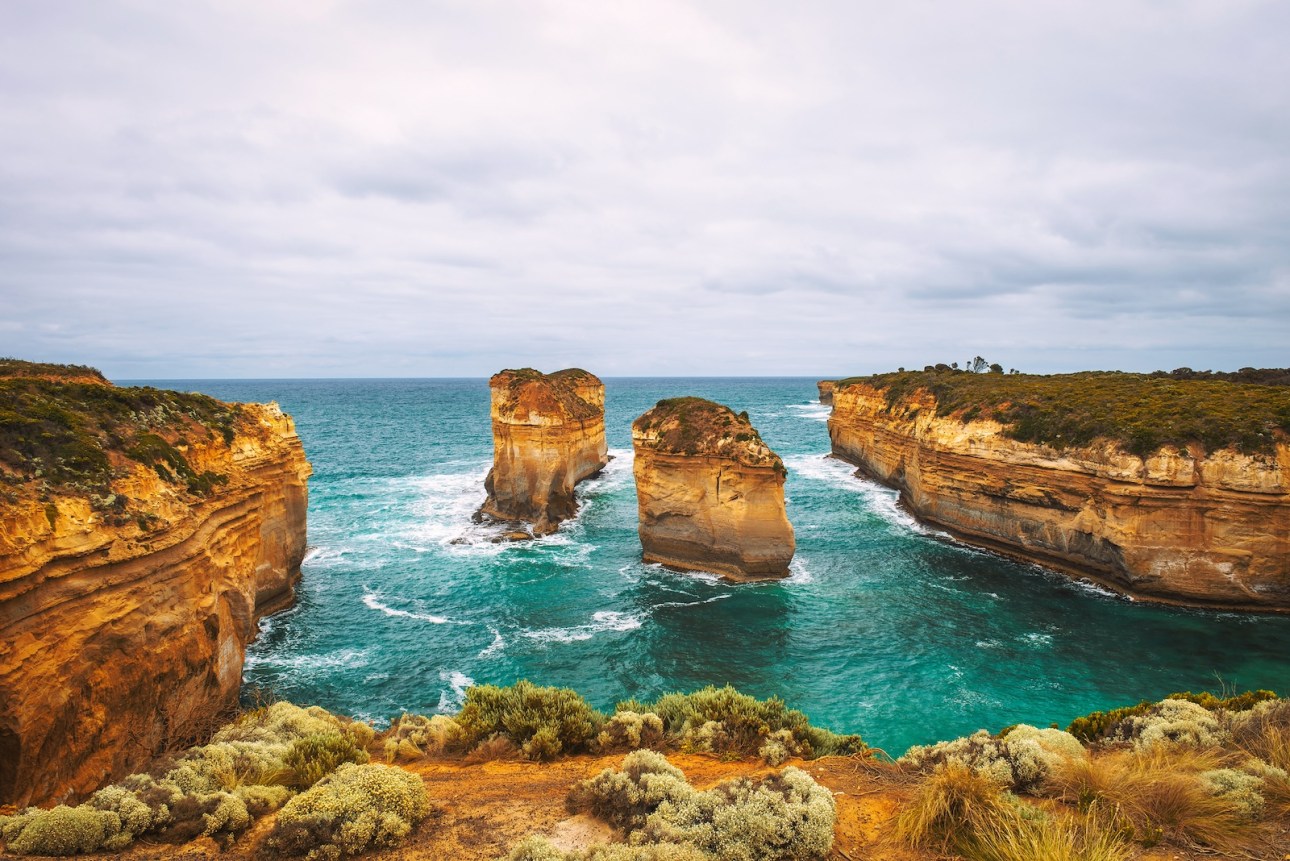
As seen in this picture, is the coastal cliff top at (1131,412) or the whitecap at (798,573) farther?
the whitecap at (798,573)

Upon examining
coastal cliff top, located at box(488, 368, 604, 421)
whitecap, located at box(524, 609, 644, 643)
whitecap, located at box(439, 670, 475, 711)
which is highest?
coastal cliff top, located at box(488, 368, 604, 421)

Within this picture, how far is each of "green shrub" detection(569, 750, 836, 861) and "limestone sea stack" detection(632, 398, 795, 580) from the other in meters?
19.6

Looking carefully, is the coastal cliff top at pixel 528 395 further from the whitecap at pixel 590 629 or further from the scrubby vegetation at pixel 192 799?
the scrubby vegetation at pixel 192 799

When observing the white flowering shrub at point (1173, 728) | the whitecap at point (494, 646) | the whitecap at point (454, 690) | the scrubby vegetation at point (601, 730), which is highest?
the white flowering shrub at point (1173, 728)

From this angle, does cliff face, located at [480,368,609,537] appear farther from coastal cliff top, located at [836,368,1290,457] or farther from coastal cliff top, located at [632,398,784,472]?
coastal cliff top, located at [836,368,1290,457]

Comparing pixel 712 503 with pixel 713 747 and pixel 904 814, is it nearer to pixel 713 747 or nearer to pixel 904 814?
pixel 713 747

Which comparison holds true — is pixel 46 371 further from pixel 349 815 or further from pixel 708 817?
pixel 708 817

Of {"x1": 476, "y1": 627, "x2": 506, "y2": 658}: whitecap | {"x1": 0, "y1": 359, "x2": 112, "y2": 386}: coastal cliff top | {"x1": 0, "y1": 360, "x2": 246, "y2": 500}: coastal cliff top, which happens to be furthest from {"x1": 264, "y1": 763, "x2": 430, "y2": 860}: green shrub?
{"x1": 0, "y1": 359, "x2": 112, "y2": 386}: coastal cliff top

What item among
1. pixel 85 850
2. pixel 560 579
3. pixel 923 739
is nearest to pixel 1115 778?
pixel 923 739

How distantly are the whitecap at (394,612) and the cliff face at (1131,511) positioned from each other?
26.0m

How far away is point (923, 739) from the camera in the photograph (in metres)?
16.3

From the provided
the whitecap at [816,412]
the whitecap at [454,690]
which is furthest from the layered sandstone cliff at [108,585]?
the whitecap at [816,412]

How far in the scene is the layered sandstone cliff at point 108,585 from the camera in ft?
33.9

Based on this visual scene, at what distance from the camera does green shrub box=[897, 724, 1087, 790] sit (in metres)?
8.09
